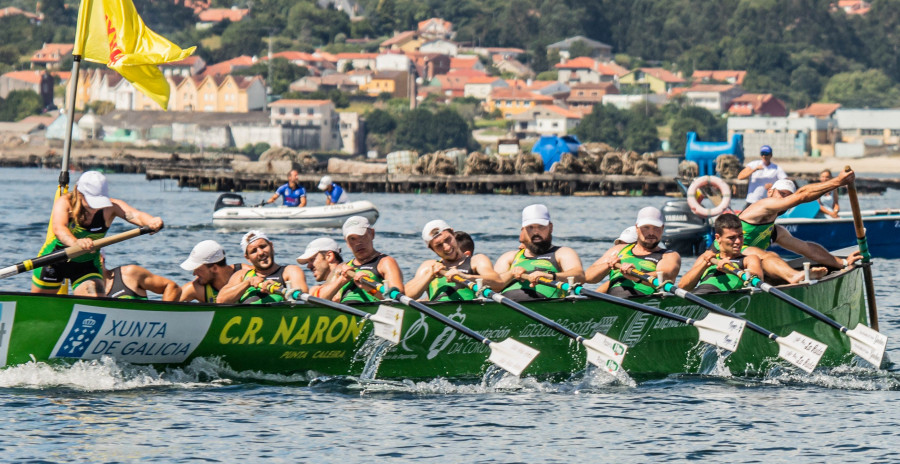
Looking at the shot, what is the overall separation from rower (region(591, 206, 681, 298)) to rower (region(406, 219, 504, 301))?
1.23 m

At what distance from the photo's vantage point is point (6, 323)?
1311cm

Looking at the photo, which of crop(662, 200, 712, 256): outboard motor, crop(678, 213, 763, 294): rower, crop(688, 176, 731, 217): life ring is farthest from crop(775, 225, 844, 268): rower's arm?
crop(662, 200, 712, 256): outboard motor

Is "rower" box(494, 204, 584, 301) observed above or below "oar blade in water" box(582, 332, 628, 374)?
above

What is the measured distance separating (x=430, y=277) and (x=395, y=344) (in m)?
0.79

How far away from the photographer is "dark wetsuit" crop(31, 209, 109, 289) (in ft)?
47.4

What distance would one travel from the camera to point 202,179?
80938mm

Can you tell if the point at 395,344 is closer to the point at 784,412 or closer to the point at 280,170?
the point at 784,412

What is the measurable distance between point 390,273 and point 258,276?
135 centimetres

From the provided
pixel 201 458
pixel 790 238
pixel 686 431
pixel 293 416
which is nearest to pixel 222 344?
pixel 293 416

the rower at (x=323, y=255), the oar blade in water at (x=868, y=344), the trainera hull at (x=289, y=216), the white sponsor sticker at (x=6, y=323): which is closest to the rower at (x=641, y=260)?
the oar blade in water at (x=868, y=344)

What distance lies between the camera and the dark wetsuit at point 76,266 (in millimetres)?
14461

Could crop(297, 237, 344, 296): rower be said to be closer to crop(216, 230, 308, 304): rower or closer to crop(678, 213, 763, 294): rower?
crop(216, 230, 308, 304): rower

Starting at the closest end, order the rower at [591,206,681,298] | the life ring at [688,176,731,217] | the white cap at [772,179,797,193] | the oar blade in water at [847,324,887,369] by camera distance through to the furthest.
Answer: the rower at [591,206,681,298]
the oar blade in water at [847,324,887,369]
the white cap at [772,179,797,193]
the life ring at [688,176,731,217]

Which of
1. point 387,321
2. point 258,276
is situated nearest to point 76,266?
point 258,276
